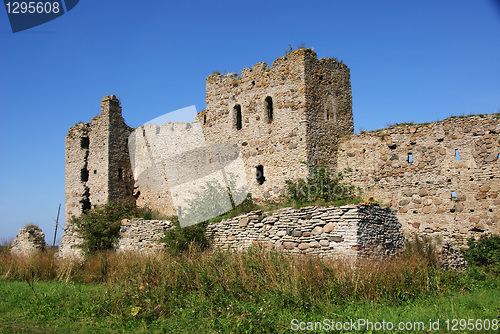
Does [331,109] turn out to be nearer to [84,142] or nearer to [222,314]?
[222,314]

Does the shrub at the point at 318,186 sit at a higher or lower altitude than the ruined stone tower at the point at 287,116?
lower

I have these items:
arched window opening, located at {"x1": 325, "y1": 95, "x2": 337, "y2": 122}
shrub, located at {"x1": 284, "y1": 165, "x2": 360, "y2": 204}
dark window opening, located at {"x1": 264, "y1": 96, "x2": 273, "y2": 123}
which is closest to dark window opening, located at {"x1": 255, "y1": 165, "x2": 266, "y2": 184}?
shrub, located at {"x1": 284, "y1": 165, "x2": 360, "y2": 204}

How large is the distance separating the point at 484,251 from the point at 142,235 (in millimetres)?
12150

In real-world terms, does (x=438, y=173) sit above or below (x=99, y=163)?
below

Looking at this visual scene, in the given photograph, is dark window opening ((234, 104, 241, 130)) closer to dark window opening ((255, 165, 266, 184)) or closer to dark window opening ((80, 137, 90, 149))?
dark window opening ((255, 165, 266, 184))

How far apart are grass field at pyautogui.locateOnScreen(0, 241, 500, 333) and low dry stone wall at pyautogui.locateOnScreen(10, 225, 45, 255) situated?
9.99 m

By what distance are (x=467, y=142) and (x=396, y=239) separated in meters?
4.79

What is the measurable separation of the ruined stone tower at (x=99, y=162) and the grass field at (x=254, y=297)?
401 inches

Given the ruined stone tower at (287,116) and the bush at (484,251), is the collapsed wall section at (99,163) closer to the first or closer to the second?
the ruined stone tower at (287,116)

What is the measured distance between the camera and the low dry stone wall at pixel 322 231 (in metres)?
11.5

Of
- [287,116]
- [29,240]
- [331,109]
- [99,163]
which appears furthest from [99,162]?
[331,109]

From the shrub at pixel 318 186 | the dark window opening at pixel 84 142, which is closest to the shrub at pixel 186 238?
the shrub at pixel 318 186

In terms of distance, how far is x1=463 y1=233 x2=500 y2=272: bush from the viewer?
13.7 meters

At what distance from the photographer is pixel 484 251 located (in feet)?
46.3
